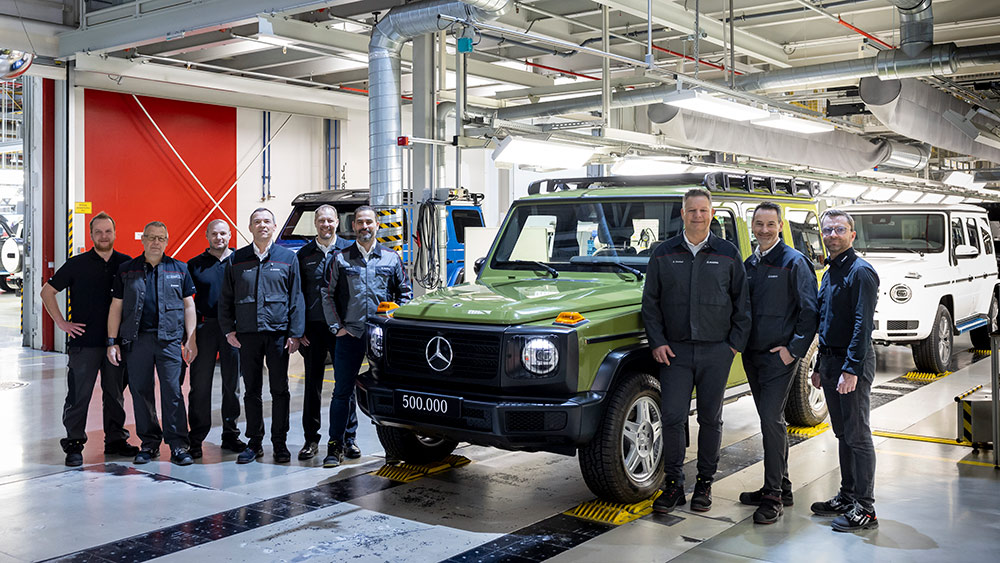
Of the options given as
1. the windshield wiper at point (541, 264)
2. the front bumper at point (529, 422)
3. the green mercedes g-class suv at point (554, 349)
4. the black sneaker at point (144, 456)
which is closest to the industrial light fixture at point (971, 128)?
the green mercedes g-class suv at point (554, 349)

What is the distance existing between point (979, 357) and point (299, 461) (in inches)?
365

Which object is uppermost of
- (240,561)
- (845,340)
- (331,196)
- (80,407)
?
(331,196)

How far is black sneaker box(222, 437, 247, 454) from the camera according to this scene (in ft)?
22.0

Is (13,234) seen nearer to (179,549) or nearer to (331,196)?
(331,196)

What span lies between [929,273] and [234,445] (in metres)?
7.48

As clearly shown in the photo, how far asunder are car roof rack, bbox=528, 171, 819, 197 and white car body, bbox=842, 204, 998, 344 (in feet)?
9.05

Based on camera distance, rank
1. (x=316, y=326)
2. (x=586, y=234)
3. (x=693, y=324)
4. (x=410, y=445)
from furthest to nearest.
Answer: (x=316, y=326) < (x=586, y=234) < (x=410, y=445) < (x=693, y=324)

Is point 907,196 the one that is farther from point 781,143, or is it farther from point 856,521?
point 856,521

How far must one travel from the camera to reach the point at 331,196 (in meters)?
12.1

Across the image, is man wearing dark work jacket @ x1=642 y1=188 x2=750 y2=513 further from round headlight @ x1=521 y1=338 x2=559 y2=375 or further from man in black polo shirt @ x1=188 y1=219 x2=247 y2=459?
man in black polo shirt @ x1=188 y1=219 x2=247 y2=459

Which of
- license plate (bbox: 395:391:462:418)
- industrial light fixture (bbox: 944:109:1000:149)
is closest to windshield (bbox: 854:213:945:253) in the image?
industrial light fixture (bbox: 944:109:1000:149)

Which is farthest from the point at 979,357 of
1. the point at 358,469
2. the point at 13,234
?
the point at 13,234

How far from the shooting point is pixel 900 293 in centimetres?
978

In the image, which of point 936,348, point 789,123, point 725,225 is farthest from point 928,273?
point 725,225
